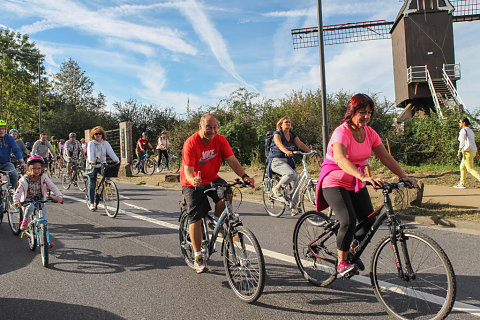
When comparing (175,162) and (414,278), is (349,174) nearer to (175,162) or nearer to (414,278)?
(414,278)

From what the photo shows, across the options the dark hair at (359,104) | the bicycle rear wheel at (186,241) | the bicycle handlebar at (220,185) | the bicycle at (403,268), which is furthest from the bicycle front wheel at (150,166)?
the dark hair at (359,104)

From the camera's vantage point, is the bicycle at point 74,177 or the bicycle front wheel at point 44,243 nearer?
the bicycle front wheel at point 44,243

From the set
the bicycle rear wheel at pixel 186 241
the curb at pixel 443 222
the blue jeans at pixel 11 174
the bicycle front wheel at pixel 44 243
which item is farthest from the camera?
the blue jeans at pixel 11 174

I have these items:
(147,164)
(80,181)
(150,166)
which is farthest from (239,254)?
(147,164)

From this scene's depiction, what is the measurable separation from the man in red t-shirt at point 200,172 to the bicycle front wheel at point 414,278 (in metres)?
1.44

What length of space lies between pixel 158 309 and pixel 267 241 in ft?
8.48

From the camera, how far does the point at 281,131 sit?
741 centimetres

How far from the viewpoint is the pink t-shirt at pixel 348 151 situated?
3.38 metres

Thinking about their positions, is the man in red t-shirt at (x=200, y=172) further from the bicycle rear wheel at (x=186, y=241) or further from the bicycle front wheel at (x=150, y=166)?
the bicycle front wheel at (x=150, y=166)

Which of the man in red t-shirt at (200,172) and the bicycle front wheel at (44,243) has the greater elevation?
the man in red t-shirt at (200,172)

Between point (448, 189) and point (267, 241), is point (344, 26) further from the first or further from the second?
point (267, 241)

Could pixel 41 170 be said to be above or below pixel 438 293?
above

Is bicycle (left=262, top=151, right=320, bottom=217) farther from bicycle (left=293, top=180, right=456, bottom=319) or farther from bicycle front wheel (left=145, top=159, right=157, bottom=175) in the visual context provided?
bicycle front wheel (left=145, top=159, right=157, bottom=175)

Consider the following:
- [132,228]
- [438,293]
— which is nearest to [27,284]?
[132,228]
